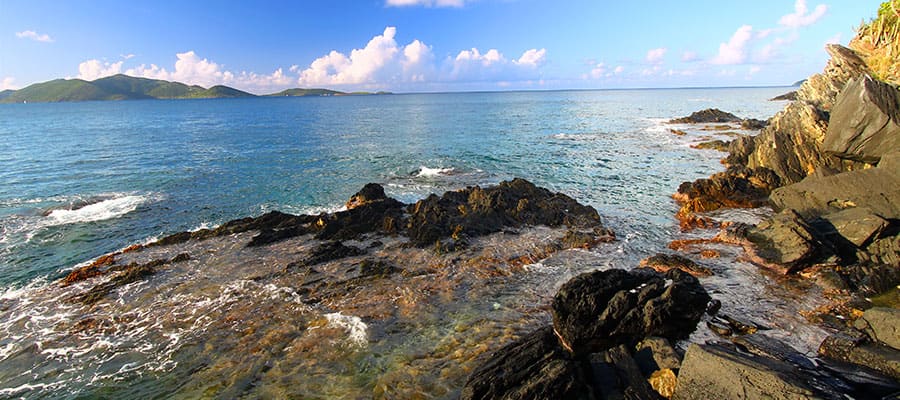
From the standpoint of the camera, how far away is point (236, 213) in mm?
32031

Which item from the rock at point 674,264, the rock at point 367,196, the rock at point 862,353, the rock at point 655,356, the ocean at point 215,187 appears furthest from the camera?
the rock at point 367,196

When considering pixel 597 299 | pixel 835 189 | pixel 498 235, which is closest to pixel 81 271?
pixel 498 235

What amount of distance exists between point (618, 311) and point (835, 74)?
150ft

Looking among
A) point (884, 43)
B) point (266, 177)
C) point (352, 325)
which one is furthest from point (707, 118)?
point (352, 325)

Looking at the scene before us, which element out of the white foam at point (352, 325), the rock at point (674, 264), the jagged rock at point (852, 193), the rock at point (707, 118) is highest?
the rock at point (707, 118)

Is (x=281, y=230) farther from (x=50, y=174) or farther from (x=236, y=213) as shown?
(x=50, y=174)

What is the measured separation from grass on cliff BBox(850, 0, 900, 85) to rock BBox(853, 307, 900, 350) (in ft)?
94.8

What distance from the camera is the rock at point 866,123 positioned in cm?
2466

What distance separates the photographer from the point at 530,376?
36.8 ft

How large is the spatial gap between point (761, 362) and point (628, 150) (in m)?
51.6

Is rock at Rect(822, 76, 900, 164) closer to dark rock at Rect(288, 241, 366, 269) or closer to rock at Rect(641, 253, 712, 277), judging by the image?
rock at Rect(641, 253, 712, 277)

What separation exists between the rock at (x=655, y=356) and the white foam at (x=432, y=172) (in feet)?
110

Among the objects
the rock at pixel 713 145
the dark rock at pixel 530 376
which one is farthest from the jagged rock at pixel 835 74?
the dark rock at pixel 530 376

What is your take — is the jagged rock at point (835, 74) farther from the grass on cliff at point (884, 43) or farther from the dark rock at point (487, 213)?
the dark rock at point (487, 213)
